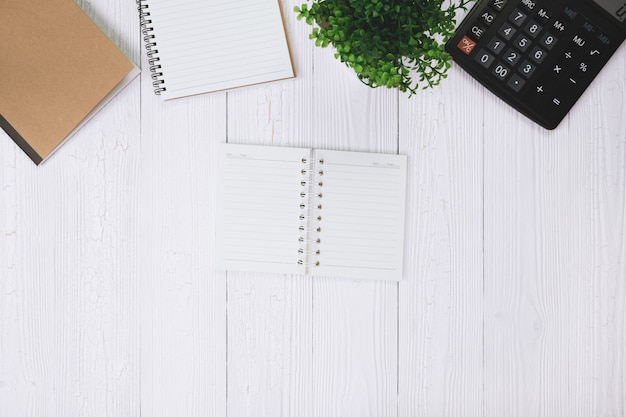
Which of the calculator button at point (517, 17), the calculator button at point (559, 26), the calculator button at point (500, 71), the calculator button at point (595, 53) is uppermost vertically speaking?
the calculator button at point (517, 17)

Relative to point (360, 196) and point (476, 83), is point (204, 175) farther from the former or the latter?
point (476, 83)

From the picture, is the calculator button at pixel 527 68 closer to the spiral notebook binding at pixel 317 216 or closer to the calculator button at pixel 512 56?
the calculator button at pixel 512 56

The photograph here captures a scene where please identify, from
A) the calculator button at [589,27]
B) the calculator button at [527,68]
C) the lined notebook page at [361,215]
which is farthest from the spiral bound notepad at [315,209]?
the calculator button at [589,27]

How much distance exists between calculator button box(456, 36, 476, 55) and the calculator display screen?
182mm

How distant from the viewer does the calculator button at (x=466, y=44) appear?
75 cm

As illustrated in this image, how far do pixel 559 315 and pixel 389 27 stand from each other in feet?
1.63

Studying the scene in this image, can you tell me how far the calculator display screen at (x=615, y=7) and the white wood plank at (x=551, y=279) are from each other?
0.18 meters

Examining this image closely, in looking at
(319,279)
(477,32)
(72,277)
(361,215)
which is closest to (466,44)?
(477,32)

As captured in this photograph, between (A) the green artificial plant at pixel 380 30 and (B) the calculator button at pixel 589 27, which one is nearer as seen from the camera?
(A) the green artificial plant at pixel 380 30

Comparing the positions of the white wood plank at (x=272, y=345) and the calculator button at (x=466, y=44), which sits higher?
the calculator button at (x=466, y=44)

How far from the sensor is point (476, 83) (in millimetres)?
787

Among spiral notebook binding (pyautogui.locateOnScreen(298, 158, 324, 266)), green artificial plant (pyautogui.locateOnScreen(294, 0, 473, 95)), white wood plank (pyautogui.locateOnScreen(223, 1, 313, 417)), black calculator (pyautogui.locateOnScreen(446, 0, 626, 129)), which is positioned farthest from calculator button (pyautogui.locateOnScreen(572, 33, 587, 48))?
white wood plank (pyautogui.locateOnScreen(223, 1, 313, 417))

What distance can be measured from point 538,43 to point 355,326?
0.49 meters

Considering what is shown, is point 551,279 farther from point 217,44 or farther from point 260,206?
point 217,44
